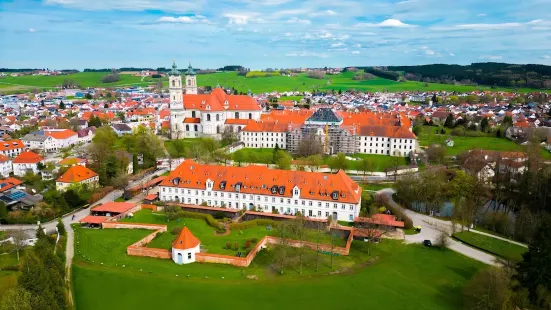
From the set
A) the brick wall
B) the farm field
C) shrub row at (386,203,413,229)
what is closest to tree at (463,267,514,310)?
the farm field

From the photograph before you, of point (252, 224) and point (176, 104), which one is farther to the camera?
point (176, 104)

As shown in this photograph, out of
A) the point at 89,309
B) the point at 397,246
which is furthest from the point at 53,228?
the point at 397,246


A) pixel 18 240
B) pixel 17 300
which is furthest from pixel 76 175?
pixel 17 300

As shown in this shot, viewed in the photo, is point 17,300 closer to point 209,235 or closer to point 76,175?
point 209,235

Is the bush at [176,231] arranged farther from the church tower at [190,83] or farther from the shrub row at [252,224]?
the church tower at [190,83]

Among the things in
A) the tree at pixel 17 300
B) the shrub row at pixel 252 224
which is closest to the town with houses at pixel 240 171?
the shrub row at pixel 252 224

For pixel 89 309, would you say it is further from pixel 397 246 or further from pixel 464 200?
pixel 464 200
